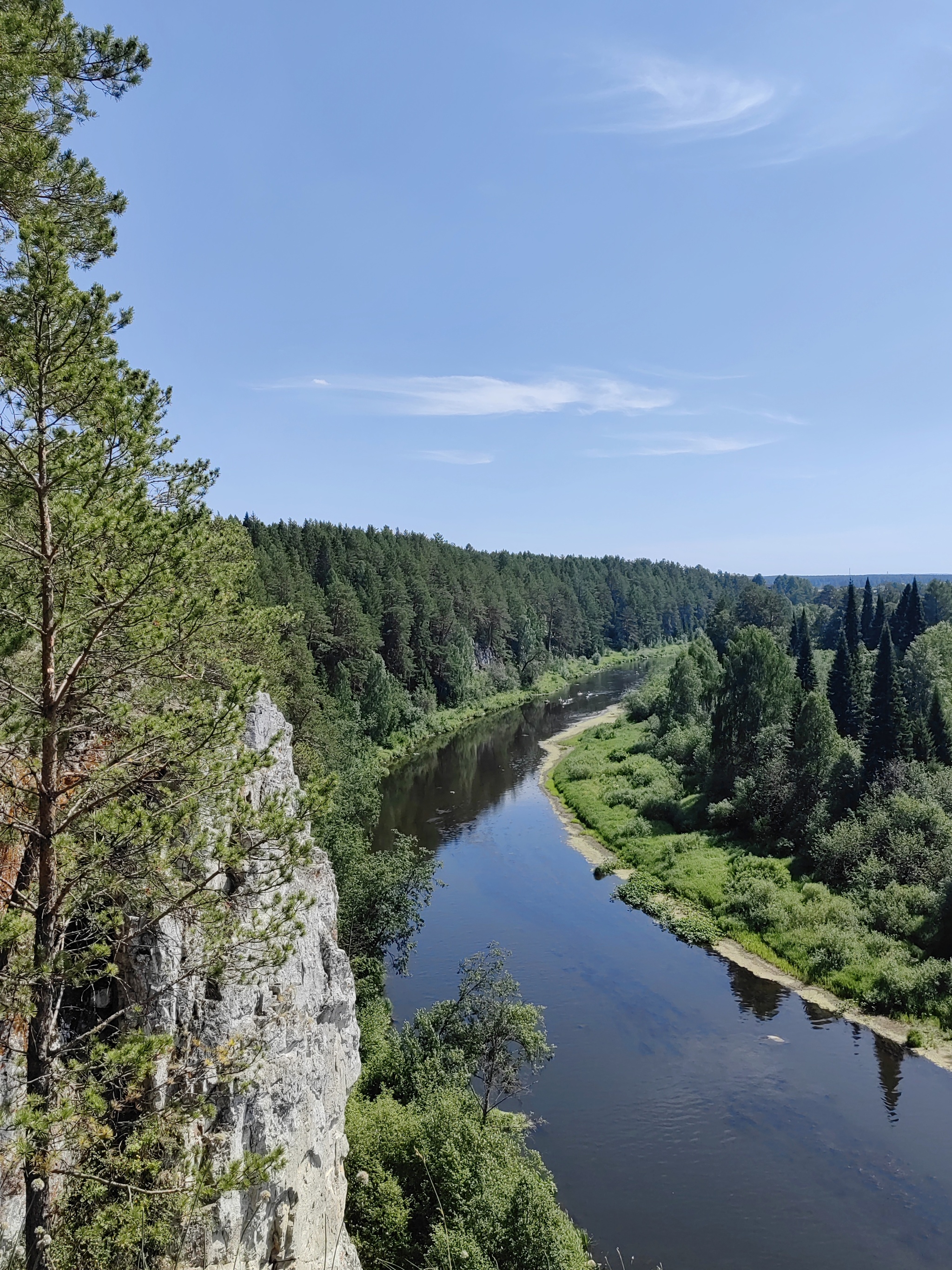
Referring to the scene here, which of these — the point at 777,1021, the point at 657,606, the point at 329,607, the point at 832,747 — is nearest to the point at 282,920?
the point at 777,1021

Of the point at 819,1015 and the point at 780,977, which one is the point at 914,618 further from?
the point at 819,1015

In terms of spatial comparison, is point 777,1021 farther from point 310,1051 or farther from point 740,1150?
point 310,1051

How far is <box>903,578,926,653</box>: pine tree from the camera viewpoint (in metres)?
67.4

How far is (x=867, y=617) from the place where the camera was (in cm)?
7819

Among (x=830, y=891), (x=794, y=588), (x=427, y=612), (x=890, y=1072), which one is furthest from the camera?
(x=794, y=588)

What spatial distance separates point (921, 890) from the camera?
1168 inches

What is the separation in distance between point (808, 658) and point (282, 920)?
63.4m

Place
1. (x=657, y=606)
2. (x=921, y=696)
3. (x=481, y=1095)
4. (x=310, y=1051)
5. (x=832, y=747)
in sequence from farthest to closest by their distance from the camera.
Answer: (x=657, y=606)
(x=921, y=696)
(x=832, y=747)
(x=481, y=1095)
(x=310, y=1051)

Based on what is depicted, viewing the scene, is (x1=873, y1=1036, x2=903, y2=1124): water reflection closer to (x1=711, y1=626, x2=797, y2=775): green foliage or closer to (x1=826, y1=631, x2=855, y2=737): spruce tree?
(x1=711, y1=626, x2=797, y2=775): green foliage

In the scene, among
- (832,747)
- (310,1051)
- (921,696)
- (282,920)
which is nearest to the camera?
(282,920)

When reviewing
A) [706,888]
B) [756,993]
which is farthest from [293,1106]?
[706,888]

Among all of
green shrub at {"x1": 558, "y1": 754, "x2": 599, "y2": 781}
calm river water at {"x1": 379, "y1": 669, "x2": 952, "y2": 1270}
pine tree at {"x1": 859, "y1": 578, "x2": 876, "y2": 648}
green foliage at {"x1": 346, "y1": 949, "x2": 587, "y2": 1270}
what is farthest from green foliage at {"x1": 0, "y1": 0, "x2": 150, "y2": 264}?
pine tree at {"x1": 859, "y1": 578, "x2": 876, "y2": 648}

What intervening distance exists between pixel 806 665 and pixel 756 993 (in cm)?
4172

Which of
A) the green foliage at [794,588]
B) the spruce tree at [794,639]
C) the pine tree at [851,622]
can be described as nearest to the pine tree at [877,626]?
the pine tree at [851,622]
